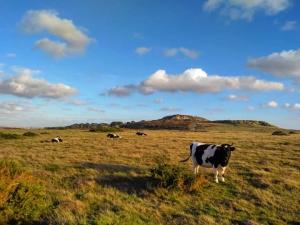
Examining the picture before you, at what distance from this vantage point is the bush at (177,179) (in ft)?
54.0

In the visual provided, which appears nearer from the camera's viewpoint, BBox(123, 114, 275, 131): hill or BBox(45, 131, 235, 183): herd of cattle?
BBox(45, 131, 235, 183): herd of cattle

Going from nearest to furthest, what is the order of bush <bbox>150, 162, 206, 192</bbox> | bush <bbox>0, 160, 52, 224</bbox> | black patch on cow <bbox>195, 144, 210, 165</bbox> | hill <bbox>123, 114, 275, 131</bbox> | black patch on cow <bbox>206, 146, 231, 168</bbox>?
bush <bbox>0, 160, 52, 224</bbox> < bush <bbox>150, 162, 206, 192</bbox> < black patch on cow <bbox>206, 146, 231, 168</bbox> < black patch on cow <bbox>195, 144, 210, 165</bbox> < hill <bbox>123, 114, 275, 131</bbox>

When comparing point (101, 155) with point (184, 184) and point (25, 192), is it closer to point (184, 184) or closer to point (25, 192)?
point (184, 184)

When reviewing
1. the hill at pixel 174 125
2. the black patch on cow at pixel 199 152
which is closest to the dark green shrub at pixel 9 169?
the black patch on cow at pixel 199 152

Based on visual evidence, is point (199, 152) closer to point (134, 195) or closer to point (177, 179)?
point (177, 179)

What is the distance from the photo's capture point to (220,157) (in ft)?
61.7

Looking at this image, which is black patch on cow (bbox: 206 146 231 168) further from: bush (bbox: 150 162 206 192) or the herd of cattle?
bush (bbox: 150 162 206 192)

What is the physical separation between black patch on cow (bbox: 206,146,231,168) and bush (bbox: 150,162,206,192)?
5.87ft

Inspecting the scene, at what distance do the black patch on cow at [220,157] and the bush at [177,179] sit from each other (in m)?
1.79

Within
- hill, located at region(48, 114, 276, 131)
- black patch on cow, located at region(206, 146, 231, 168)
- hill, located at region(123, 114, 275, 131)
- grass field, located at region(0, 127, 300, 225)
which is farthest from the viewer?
hill, located at region(123, 114, 275, 131)

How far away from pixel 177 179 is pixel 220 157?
10.3ft

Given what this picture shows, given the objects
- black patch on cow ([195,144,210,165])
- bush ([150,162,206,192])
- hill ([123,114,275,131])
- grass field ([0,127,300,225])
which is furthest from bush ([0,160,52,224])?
hill ([123,114,275,131])

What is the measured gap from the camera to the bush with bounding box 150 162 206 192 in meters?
16.5

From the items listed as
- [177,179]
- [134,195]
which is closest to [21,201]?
[134,195]
